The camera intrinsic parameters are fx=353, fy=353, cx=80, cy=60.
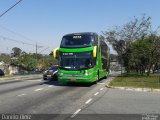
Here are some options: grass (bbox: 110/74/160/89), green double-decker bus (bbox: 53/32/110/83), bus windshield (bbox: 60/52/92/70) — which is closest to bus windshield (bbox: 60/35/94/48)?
green double-decker bus (bbox: 53/32/110/83)

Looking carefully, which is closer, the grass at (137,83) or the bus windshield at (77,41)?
the bus windshield at (77,41)

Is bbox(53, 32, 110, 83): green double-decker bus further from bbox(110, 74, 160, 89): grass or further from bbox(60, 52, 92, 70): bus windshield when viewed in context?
bbox(110, 74, 160, 89): grass

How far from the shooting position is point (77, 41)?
1013 inches

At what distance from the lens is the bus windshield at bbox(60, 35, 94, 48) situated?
25505 millimetres

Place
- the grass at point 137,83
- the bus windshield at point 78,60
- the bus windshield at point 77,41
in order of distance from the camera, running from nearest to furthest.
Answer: the bus windshield at point 78,60
the bus windshield at point 77,41
the grass at point 137,83

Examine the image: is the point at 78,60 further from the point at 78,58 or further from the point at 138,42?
the point at 138,42

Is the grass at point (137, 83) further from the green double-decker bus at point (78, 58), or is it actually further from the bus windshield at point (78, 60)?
the bus windshield at point (78, 60)

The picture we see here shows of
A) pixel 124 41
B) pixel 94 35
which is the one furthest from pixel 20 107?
pixel 124 41

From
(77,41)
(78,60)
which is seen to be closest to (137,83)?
(78,60)

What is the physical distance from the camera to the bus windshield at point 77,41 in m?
25.5

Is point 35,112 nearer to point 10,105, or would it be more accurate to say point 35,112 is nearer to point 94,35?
point 10,105

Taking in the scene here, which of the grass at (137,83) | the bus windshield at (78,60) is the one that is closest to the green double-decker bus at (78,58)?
the bus windshield at (78,60)

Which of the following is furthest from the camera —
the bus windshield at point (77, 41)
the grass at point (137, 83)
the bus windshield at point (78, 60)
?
the grass at point (137, 83)

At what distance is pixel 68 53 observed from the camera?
25281 mm
